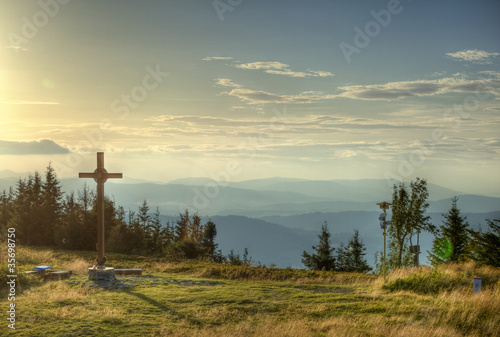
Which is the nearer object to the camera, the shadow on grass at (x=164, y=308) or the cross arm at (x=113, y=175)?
the shadow on grass at (x=164, y=308)

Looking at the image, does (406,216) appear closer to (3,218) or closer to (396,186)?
(396,186)

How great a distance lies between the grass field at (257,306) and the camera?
1182 centimetres

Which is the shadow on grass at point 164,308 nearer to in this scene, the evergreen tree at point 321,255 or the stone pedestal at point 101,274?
the stone pedestal at point 101,274

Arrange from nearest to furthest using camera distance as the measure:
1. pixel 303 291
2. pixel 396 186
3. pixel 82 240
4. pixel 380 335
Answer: pixel 380 335, pixel 303 291, pixel 82 240, pixel 396 186


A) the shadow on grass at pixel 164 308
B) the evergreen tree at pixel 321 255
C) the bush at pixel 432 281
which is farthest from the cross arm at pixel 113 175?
the evergreen tree at pixel 321 255

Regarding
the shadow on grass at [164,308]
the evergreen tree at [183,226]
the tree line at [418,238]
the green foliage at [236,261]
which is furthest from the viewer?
the evergreen tree at [183,226]

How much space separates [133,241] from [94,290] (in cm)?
2632

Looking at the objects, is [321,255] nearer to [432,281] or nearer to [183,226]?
[183,226]

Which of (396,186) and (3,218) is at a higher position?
(396,186)

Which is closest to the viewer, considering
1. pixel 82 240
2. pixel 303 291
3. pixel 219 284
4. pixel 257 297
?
pixel 257 297

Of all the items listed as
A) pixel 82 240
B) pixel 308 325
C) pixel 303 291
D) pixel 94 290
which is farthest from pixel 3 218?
pixel 308 325

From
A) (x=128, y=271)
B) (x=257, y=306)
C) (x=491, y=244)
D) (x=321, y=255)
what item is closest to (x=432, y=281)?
(x=257, y=306)

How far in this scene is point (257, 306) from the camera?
47.8 feet

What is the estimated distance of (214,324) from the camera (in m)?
12.5
